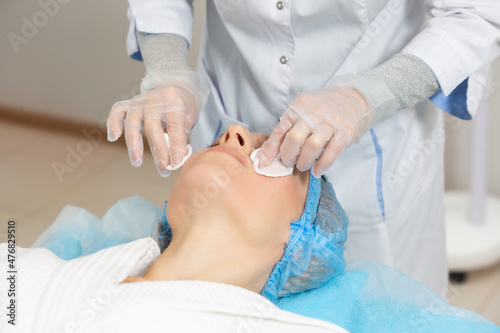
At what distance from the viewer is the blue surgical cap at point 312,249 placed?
46.6 inches

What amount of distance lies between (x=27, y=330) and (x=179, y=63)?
28.4 inches

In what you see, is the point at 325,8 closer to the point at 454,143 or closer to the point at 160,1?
the point at 160,1

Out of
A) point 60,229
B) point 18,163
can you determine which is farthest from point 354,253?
point 18,163

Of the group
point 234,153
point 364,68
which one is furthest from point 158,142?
point 364,68

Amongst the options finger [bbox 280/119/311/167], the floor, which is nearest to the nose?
finger [bbox 280/119/311/167]

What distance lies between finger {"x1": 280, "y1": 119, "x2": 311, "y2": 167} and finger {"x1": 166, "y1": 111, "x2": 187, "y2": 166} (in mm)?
220

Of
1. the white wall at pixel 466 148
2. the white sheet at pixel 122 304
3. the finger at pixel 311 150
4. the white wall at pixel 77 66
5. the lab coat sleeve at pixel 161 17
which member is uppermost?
the lab coat sleeve at pixel 161 17

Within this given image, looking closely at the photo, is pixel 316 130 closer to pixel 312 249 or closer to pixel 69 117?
pixel 312 249

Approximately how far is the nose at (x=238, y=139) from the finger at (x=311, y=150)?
0.43 feet

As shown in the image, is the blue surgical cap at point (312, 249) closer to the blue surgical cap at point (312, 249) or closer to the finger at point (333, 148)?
the blue surgical cap at point (312, 249)

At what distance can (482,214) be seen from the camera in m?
2.51

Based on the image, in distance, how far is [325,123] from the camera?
1.13 metres

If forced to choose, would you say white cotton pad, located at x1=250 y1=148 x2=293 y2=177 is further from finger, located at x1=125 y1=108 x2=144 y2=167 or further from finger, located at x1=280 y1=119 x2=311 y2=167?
finger, located at x1=125 y1=108 x2=144 y2=167

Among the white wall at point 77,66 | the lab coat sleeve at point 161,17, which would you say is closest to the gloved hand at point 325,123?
the lab coat sleeve at point 161,17
